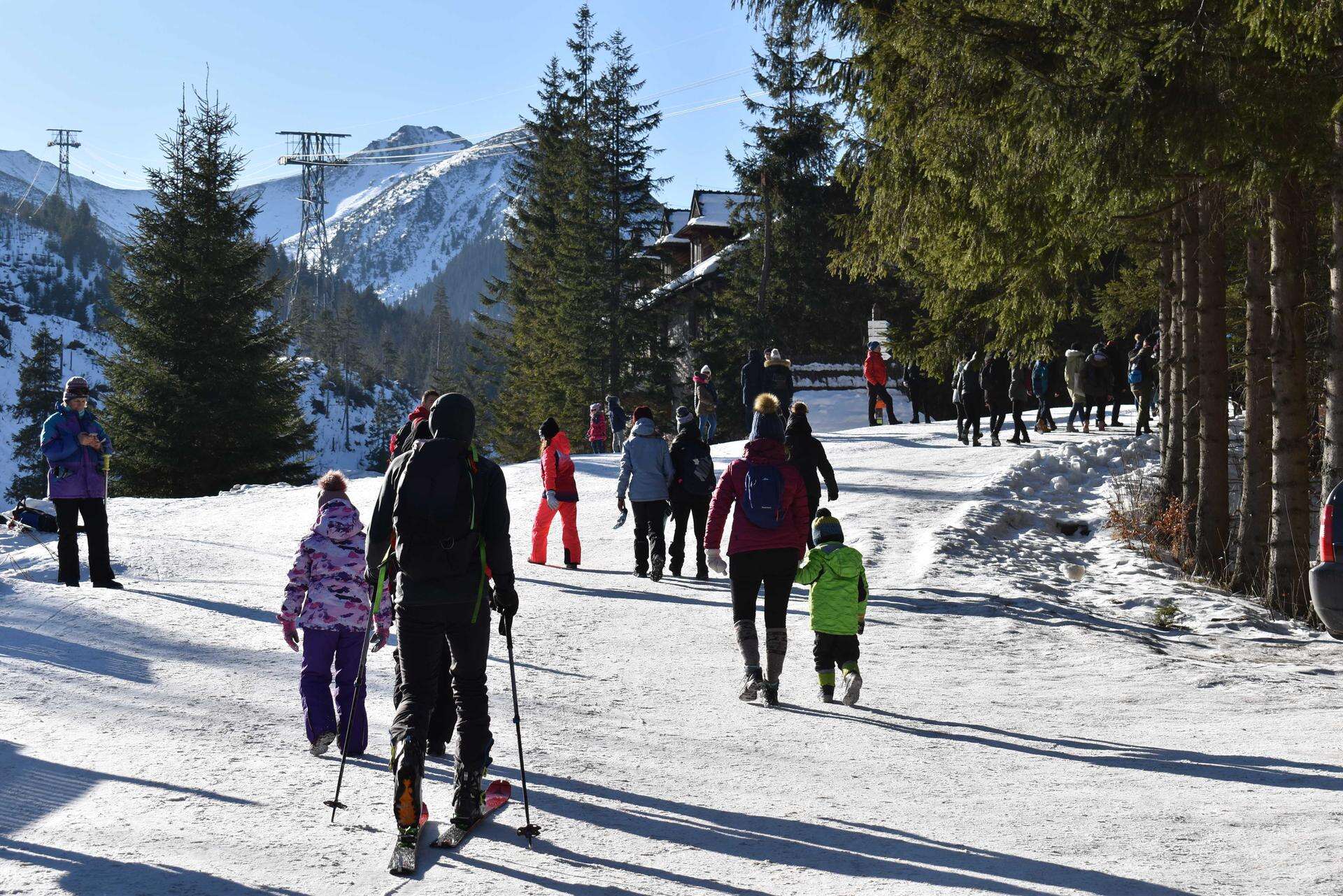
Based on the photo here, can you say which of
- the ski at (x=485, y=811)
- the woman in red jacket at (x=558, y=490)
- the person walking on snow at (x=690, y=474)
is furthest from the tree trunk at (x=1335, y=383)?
the ski at (x=485, y=811)

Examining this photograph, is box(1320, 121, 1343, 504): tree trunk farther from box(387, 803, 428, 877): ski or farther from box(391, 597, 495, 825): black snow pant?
box(387, 803, 428, 877): ski

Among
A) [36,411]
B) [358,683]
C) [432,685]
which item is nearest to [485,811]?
[432,685]

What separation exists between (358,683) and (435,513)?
4.95 feet

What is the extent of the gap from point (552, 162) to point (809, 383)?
747 inches

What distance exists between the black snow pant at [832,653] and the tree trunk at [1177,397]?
924 centimetres

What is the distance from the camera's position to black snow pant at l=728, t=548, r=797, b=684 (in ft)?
25.5

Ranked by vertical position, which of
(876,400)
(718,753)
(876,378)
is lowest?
(718,753)

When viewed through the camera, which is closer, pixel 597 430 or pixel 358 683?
pixel 358 683

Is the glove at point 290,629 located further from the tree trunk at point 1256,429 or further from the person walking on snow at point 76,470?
the tree trunk at point 1256,429

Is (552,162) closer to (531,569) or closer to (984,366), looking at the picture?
(984,366)

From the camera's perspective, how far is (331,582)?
633 cm

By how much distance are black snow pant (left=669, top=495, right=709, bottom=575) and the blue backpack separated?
488cm

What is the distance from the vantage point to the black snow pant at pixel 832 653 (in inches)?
314

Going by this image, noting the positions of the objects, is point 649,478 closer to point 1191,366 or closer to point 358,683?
point 1191,366
